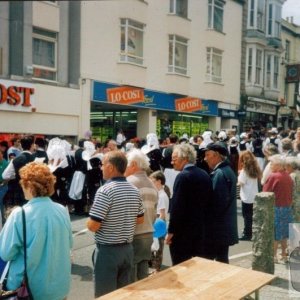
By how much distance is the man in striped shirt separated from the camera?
3.69 m

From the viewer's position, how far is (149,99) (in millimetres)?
19734

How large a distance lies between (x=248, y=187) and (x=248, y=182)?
9cm

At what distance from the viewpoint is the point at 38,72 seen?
1521 cm

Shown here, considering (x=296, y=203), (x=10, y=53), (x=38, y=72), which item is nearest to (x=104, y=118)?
(x=38, y=72)

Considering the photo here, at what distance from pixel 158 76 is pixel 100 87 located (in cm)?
380

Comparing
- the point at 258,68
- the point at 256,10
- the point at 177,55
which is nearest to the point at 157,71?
the point at 177,55

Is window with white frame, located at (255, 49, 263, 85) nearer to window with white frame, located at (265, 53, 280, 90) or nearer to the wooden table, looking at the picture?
window with white frame, located at (265, 53, 280, 90)

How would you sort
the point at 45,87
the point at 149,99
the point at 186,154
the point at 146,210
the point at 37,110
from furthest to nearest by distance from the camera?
the point at 149,99
the point at 45,87
the point at 37,110
the point at 186,154
the point at 146,210

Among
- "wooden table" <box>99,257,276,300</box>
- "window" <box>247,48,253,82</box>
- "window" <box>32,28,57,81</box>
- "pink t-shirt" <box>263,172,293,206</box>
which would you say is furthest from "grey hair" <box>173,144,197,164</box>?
"window" <box>247,48,253,82</box>

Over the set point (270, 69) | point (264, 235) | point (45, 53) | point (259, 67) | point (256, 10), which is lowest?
point (264, 235)

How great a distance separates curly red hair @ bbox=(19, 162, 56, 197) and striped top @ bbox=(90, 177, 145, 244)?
48 centimetres

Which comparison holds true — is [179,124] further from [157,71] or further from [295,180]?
[295,180]

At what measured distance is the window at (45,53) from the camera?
1523cm

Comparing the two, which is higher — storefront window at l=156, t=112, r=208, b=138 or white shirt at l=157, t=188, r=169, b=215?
storefront window at l=156, t=112, r=208, b=138
